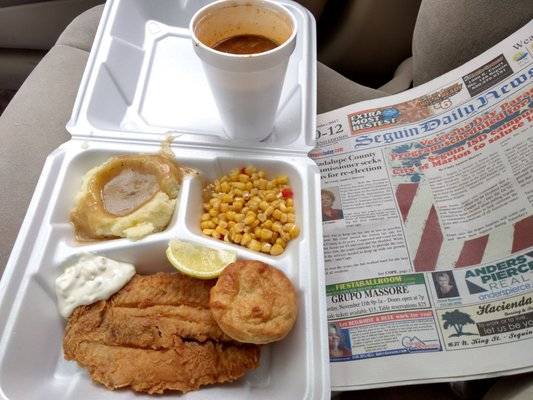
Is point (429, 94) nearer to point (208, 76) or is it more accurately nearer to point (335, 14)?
point (335, 14)

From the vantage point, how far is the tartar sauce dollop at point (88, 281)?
2.83ft

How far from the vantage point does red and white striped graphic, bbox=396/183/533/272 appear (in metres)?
0.96

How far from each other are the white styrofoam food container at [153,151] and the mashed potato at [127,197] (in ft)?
0.09

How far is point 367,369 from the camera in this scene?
863mm

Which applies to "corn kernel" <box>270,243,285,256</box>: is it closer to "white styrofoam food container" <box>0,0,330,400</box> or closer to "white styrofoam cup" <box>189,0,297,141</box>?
"white styrofoam food container" <box>0,0,330,400</box>

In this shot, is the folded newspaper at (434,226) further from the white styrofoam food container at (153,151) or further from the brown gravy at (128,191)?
the brown gravy at (128,191)

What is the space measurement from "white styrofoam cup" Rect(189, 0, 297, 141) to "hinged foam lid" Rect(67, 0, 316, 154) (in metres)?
0.10

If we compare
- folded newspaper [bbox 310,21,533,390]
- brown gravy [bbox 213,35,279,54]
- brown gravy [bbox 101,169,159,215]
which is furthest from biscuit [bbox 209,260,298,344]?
brown gravy [bbox 213,35,279,54]

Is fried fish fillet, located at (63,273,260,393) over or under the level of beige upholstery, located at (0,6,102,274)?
under

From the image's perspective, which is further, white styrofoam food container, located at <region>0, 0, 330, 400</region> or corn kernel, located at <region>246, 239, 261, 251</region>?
corn kernel, located at <region>246, 239, 261, 251</region>

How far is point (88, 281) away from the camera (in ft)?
2.90

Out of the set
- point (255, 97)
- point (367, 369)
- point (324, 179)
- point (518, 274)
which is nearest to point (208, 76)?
point (255, 97)

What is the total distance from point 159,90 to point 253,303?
0.76 metres

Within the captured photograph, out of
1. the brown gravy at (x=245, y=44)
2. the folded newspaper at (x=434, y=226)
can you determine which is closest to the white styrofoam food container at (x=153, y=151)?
the folded newspaper at (x=434, y=226)
